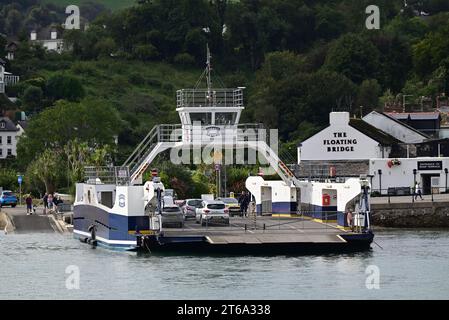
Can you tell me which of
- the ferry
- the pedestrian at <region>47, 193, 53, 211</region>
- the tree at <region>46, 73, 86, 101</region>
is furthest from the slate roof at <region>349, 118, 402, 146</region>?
the tree at <region>46, 73, 86, 101</region>

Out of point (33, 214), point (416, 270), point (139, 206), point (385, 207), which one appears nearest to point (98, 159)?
point (33, 214)

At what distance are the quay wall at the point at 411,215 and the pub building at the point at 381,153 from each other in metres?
9.04

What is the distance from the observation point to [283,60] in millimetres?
155750

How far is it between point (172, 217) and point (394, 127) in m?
44.9

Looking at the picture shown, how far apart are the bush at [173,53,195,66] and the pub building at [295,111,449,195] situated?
215 feet

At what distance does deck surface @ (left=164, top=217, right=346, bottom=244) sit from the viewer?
2409 inches

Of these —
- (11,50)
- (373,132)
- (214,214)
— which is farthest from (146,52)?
(214,214)

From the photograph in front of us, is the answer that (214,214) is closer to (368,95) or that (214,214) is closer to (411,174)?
(411,174)

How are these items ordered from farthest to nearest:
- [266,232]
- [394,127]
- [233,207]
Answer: [394,127] → [233,207] → [266,232]

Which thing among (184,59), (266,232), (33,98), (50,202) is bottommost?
(266,232)

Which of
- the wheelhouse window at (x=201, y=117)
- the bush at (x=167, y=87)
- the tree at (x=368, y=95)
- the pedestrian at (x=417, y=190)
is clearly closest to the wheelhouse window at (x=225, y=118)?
the wheelhouse window at (x=201, y=117)

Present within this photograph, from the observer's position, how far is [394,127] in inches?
4279

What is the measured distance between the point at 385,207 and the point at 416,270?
24769 millimetres
